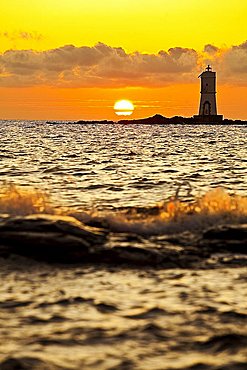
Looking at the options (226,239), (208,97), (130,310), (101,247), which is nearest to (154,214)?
(226,239)

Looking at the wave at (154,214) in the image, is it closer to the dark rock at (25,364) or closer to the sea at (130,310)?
the sea at (130,310)

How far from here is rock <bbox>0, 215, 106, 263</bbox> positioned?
33.4 feet

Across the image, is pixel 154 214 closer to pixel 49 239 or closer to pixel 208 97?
pixel 49 239

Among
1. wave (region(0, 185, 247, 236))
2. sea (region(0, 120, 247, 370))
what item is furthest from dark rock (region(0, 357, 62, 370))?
wave (region(0, 185, 247, 236))

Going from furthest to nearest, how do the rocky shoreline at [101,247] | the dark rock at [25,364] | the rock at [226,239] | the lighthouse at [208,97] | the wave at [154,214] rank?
1. the lighthouse at [208,97]
2. the wave at [154,214]
3. the rock at [226,239]
4. the rocky shoreline at [101,247]
5. the dark rock at [25,364]

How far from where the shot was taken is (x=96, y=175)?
94.8ft

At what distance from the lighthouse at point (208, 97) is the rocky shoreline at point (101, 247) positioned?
447 feet

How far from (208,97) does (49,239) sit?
140m

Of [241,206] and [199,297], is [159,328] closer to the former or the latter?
[199,297]

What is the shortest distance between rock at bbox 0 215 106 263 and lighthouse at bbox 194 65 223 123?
136808 mm

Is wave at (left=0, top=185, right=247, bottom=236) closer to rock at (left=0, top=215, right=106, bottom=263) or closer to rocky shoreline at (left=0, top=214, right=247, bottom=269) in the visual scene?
rocky shoreline at (left=0, top=214, right=247, bottom=269)

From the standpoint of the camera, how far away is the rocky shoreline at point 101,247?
33.1 ft

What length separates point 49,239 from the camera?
1038 centimetres

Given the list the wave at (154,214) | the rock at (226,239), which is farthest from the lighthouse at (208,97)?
the rock at (226,239)
